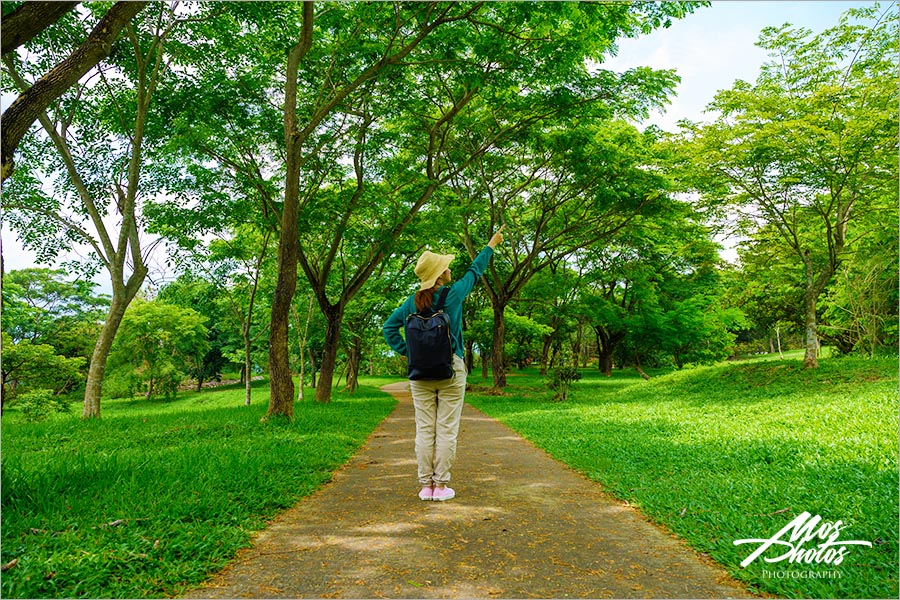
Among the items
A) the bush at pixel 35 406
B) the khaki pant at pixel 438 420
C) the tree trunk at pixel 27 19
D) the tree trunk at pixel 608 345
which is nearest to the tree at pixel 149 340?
the bush at pixel 35 406

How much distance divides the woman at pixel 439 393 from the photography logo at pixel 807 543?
2.14m

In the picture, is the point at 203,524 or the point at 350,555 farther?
the point at 203,524

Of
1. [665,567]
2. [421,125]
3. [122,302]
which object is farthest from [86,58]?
[421,125]

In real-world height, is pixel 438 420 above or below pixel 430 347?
below

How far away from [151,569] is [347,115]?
11680 mm

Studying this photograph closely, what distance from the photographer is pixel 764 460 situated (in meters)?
6.14

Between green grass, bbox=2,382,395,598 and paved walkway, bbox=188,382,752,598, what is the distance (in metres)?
0.29

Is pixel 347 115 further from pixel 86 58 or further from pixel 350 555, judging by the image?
pixel 350 555

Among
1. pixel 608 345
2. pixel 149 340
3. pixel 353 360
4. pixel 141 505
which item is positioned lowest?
pixel 141 505

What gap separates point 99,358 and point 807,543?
467 inches

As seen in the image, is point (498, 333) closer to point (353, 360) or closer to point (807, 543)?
point (353, 360)

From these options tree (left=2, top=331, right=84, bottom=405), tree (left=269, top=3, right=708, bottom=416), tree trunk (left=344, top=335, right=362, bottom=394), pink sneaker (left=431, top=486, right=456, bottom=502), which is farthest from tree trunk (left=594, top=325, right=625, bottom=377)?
pink sneaker (left=431, top=486, right=456, bottom=502)

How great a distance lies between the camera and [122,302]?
11.1 metres

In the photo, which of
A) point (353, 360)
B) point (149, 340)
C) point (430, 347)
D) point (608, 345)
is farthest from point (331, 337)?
point (608, 345)
